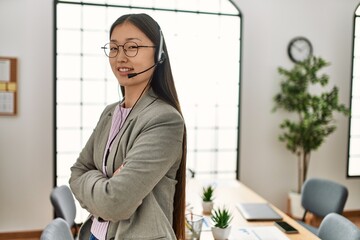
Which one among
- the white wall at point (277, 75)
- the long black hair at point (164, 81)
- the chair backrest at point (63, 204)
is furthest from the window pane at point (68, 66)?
the long black hair at point (164, 81)

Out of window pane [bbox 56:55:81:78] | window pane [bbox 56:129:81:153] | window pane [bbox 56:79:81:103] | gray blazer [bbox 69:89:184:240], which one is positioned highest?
window pane [bbox 56:55:81:78]

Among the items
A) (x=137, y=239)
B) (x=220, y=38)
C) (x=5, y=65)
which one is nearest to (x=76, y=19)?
Answer: (x=5, y=65)

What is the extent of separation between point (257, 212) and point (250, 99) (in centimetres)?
212

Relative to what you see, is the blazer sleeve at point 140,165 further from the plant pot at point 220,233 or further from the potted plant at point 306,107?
the potted plant at point 306,107

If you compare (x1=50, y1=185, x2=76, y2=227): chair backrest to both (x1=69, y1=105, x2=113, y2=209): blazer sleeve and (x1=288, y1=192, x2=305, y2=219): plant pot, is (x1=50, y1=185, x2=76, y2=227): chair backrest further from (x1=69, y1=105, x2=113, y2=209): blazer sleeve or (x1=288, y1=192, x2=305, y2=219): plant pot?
(x1=288, y1=192, x2=305, y2=219): plant pot

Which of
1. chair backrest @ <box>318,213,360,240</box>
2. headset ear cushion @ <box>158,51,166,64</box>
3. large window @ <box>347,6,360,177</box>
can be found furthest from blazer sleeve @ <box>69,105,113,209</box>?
large window @ <box>347,6,360,177</box>

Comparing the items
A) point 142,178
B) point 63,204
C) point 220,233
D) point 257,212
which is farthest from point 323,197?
point 142,178

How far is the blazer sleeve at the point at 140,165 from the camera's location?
96 centimetres

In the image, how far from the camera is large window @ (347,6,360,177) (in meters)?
4.49

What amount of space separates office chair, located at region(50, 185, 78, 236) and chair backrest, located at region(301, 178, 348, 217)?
1.88 m

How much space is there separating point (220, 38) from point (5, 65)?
7.57 ft

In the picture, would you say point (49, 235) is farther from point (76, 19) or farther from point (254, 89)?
point (254, 89)

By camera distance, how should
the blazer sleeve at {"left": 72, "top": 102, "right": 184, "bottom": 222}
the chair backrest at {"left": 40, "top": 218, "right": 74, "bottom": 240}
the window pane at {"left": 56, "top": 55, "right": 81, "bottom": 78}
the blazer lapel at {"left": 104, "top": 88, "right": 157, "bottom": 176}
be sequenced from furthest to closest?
the window pane at {"left": 56, "top": 55, "right": 81, "bottom": 78}, the chair backrest at {"left": 40, "top": 218, "right": 74, "bottom": 240}, the blazer lapel at {"left": 104, "top": 88, "right": 157, "bottom": 176}, the blazer sleeve at {"left": 72, "top": 102, "right": 184, "bottom": 222}

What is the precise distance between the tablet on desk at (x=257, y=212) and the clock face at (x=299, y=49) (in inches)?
92.8
